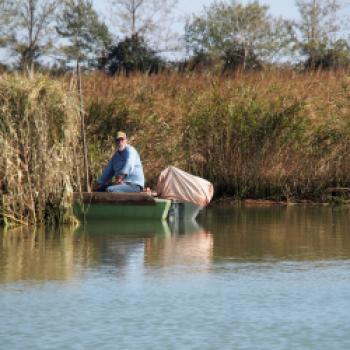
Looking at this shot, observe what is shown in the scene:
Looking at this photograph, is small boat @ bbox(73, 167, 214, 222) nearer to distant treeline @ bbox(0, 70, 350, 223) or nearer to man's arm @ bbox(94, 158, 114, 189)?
man's arm @ bbox(94, 158, 114, 189)

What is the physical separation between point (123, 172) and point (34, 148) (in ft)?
5.03

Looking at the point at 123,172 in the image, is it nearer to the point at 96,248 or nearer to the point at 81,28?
the point at 96,248

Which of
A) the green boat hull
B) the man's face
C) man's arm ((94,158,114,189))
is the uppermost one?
the man's face

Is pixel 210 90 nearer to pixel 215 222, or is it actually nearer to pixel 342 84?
pixel 342 84

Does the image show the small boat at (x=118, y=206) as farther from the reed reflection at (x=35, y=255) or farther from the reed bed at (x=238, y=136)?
the reed bed at (x=238, y=136)

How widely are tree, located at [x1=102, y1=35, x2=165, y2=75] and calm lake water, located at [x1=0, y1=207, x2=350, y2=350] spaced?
29.5m

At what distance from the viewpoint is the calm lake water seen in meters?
10.2

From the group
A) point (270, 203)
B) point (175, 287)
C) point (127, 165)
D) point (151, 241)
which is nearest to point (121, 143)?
point (127, 165)

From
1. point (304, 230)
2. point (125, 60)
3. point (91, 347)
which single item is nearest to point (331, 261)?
point (304, 230)

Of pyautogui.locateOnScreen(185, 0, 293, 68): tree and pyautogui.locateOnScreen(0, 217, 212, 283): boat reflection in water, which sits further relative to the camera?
pyautogui.locateOnScreen(185, 0, 293, 68): tree

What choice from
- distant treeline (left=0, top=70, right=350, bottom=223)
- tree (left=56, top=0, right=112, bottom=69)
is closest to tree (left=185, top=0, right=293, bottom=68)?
tree (left=56, top=0, right=112, bottom=69)

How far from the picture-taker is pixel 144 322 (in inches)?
422

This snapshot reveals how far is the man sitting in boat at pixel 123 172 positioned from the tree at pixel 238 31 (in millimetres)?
42161

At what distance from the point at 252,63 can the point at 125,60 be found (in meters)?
5.41
